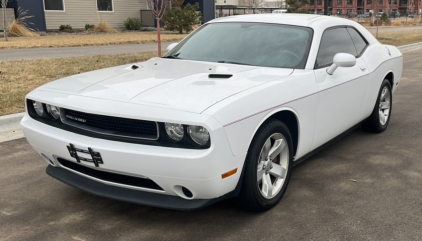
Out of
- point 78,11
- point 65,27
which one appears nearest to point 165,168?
point 65,27

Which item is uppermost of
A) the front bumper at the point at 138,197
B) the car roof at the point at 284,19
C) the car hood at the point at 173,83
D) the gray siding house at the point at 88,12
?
the gray siding house at the point at 88,12

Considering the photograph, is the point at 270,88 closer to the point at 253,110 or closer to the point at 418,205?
the point at 253,110

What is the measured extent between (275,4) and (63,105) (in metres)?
111

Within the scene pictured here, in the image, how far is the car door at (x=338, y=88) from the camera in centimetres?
404

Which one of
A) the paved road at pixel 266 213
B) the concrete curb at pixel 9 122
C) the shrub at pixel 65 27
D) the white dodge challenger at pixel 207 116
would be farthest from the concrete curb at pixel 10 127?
the shrub at pixel 65 27

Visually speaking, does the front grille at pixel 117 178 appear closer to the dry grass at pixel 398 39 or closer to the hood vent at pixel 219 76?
the hood vent at pixel 219 76

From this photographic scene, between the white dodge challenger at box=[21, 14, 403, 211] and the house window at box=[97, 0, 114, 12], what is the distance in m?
26.1

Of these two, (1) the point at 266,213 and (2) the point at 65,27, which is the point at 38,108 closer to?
(1) the point at 266,213

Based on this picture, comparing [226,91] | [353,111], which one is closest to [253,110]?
[226,91]

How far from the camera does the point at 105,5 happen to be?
96.5ft

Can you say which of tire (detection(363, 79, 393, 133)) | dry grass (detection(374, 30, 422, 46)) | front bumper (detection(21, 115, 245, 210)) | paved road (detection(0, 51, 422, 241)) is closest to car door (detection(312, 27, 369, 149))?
paved road (detection(0, 51, 422, 241))

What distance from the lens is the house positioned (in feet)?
82.2

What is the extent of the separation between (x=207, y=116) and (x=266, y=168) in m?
0.92

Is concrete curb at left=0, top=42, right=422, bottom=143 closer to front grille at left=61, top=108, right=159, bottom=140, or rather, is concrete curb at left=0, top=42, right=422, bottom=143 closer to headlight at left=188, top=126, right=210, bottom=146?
front grille at left=61, top=108, right=159, bottom=140
